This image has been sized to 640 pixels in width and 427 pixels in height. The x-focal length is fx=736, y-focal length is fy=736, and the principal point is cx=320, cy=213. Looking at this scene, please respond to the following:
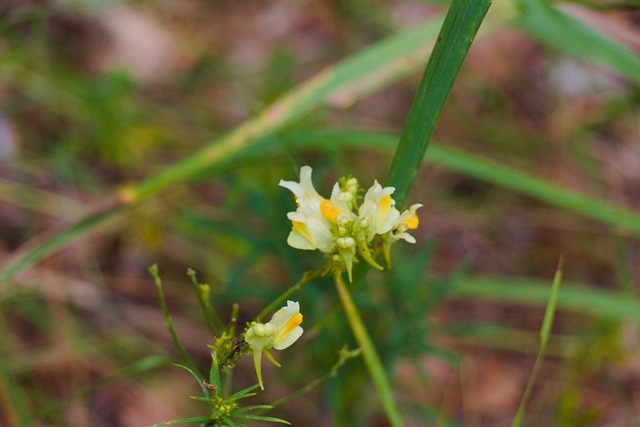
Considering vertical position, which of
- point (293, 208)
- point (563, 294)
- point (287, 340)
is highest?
point (293, 208)

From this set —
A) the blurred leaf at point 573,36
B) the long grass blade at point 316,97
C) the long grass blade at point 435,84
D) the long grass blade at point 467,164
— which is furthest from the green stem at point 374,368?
the blurred leaf at point 573,36

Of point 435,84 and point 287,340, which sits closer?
point 287,340

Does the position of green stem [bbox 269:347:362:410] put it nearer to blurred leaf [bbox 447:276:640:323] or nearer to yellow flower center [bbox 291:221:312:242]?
yellow flower center [bbox 291:221:312:242]

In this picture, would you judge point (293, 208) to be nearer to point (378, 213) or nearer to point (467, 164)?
point (467, 164)

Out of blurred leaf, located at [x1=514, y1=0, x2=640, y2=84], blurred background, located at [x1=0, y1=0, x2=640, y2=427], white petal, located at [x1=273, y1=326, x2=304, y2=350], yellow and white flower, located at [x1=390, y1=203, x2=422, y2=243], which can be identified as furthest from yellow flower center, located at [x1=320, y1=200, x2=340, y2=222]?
blurred leaf, located at [x1=514, y1=0, x2=640, y2=84]

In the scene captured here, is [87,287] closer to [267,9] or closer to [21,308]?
[21,308]

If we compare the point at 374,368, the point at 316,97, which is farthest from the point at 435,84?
the point at 316,97
